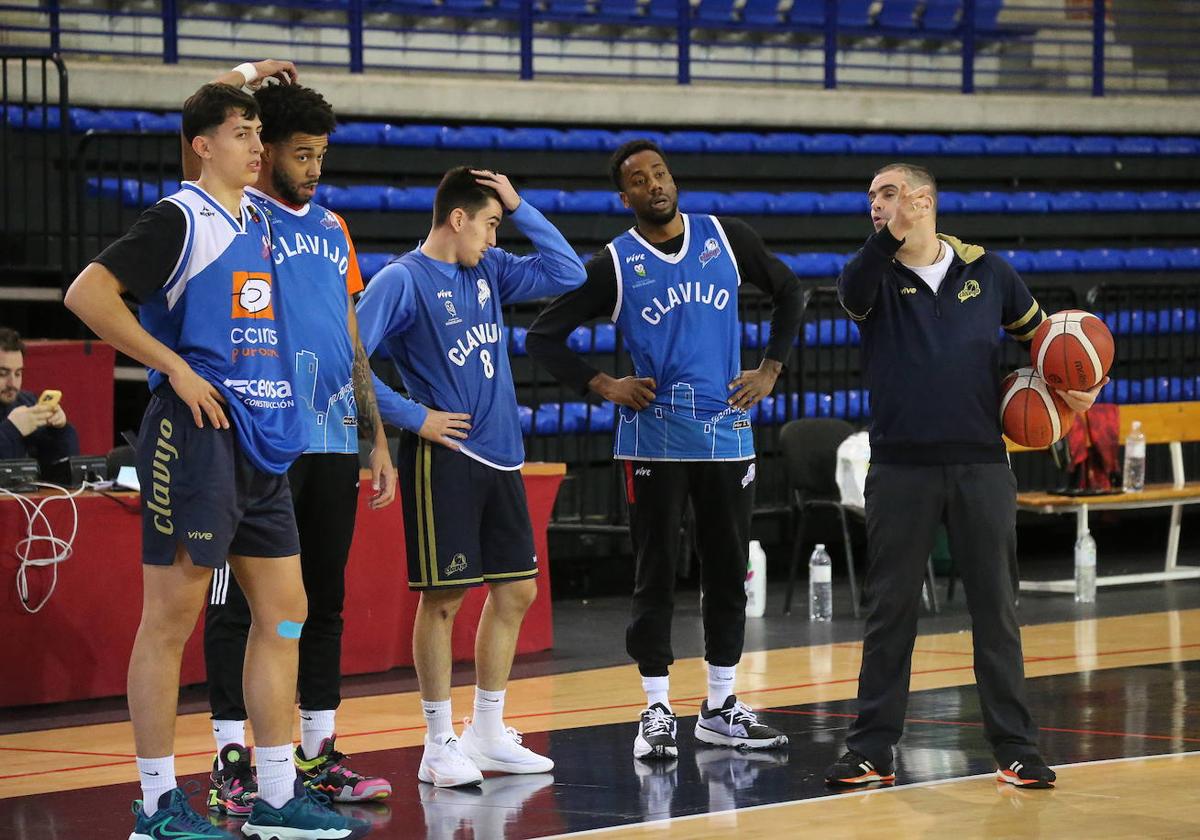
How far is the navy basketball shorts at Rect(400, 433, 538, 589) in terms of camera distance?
206 inches

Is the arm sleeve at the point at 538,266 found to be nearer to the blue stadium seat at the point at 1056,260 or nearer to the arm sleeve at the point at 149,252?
the arm sleeve at the point at 149,252

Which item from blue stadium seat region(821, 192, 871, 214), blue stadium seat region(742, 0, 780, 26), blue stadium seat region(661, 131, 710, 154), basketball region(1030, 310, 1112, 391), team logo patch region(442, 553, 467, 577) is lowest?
team logo patch region(442, 553, 467, 577)

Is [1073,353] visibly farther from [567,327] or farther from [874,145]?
[874,145]

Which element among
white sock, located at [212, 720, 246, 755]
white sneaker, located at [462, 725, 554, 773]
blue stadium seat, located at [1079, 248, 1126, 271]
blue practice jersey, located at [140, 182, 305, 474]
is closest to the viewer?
blue practice jersey, located at [140, 182, 305, 474]

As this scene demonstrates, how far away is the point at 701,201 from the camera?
1248 centimetres

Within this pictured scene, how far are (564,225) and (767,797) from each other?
24.8 ft

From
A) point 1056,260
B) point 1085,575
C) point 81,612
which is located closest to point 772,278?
point 81,612

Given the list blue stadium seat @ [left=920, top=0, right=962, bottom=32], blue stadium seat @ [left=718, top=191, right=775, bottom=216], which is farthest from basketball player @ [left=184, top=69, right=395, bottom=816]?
blue stadium seat @ [left=920, top=0, right=962, bottom=32]

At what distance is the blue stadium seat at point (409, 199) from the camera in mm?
11477

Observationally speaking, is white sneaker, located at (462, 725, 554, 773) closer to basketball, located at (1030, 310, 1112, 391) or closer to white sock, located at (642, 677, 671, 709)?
white sock, located at (642, 677, 671, 709)

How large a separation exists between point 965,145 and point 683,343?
9183 mm

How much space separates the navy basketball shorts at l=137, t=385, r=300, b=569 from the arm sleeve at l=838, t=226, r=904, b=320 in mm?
1809

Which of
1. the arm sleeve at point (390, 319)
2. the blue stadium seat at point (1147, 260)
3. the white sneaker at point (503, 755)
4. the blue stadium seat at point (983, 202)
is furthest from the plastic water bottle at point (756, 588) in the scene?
the blue stadium seat at point (1147, 260)

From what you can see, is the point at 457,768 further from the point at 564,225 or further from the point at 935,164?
the point at 935,164
